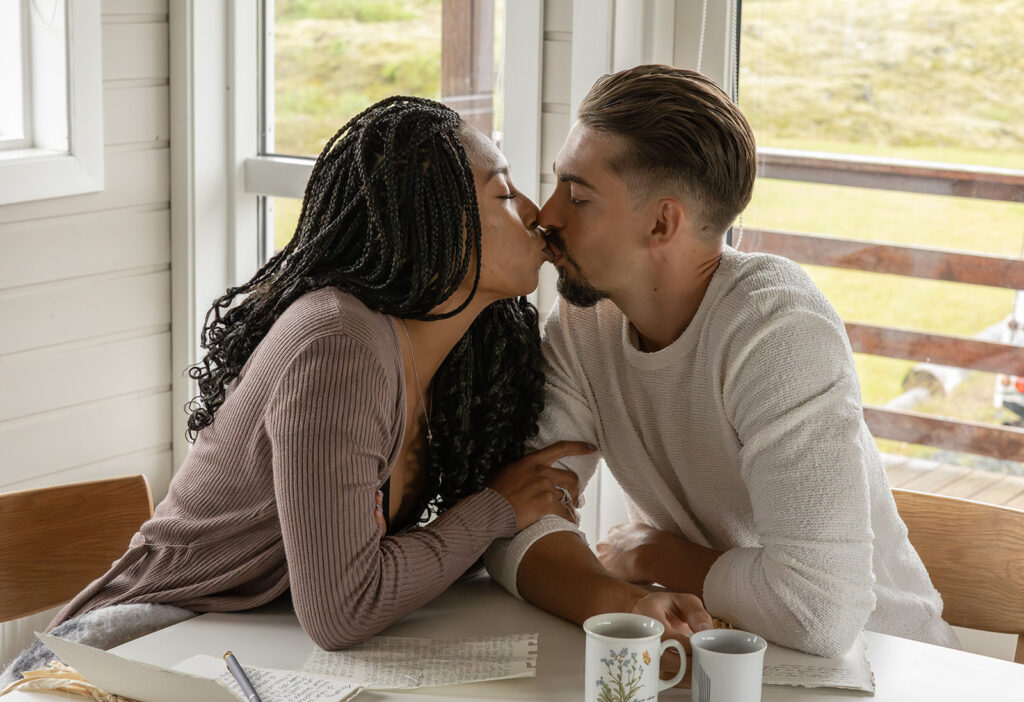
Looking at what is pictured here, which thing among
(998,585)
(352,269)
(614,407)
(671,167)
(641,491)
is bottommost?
(998,585)

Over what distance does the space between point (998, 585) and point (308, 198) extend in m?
1.18

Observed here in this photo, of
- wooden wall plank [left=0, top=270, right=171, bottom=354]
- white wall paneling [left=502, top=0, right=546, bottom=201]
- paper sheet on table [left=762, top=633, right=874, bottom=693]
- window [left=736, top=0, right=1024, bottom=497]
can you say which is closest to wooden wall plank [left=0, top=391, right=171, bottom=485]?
wooden wall plank [left=0, top=270, right=171, bottom=354]

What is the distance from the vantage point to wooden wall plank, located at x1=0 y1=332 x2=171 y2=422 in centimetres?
226

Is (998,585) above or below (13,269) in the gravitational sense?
below

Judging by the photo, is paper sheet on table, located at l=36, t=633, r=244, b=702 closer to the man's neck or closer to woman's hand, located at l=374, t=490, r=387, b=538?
woman's hand, located at l=374, t=490, r=387, b=538

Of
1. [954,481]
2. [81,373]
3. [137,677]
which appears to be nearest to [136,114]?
[81,373]

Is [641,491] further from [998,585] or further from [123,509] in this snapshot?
[123,509]

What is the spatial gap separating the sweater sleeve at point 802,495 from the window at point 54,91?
1462 mm

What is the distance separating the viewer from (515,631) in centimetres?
143

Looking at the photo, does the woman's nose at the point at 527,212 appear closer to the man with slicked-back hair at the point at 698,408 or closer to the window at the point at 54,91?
the man with slicked-back hair at the point at 698,408

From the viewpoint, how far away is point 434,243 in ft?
4.83

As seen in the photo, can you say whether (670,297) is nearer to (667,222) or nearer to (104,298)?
(667,222)

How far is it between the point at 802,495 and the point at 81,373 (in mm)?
1605

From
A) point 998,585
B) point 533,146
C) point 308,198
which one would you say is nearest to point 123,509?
point 308,198
